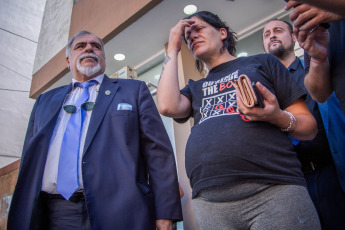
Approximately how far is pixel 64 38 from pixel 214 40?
4.32 metres

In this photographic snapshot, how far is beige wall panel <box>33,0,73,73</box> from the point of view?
496cm

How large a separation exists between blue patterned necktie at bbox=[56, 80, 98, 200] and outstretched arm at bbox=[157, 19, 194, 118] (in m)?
0.48

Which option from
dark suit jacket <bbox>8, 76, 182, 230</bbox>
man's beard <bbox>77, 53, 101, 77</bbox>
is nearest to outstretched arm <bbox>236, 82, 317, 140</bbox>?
dark suit jacket <bbox>8, 76, 182, 230</bbox>

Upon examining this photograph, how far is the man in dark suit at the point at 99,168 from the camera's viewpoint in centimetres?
111

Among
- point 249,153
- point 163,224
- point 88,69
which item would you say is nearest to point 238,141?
point 249,153

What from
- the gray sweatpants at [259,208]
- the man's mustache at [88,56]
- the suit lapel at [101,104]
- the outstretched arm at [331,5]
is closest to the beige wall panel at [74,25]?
the man's mustache at [88,56]

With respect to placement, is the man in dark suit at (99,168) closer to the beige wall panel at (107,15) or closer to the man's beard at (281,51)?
the man's beard at (281,51)

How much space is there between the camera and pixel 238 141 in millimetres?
926

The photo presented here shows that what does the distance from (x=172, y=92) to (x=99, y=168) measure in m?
0.51

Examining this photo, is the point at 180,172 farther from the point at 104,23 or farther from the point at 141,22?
the point at 104,23

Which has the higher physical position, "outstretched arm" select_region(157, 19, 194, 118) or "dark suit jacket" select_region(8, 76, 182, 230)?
"outstretched arm" select_region(157, 19, 194, 118)

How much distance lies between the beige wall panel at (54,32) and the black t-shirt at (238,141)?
4.45 m

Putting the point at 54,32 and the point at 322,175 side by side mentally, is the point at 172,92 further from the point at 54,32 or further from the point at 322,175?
the point at 54,32

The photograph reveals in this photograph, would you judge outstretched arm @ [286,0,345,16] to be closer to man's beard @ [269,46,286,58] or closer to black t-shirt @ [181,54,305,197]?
black t-shirt @ [181,54,305,197]
